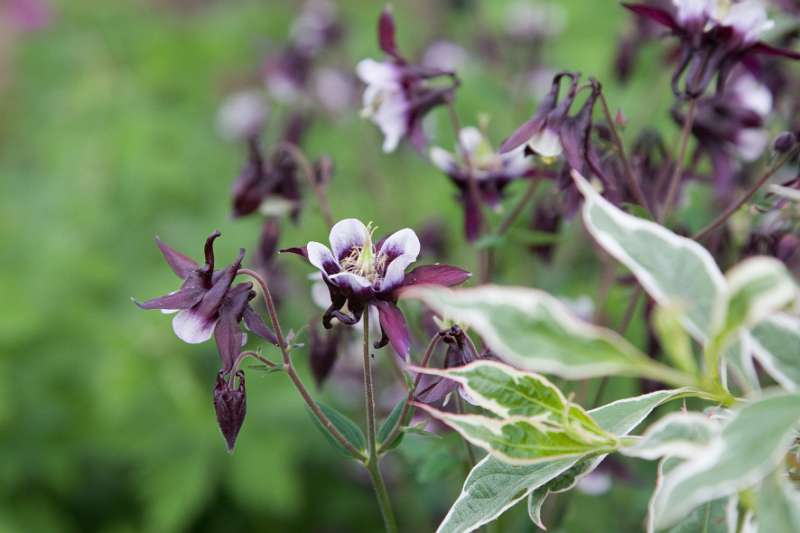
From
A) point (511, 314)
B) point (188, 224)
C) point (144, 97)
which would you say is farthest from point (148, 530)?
point (511, 314)

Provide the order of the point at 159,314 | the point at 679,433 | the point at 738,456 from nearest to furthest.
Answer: the point at 738,456
the point at 679,433
the point at 159,314

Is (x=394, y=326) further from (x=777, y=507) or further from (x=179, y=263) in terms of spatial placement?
(x=777, y=507)

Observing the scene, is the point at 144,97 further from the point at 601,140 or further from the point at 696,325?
the point at 696,325

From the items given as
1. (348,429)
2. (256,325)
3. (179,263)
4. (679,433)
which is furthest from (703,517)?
(179,263)

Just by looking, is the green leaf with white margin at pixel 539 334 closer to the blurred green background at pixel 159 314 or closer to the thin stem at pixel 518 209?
the thin stem at pixel 518 209

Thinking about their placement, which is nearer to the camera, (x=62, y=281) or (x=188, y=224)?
(x=62, y=281)

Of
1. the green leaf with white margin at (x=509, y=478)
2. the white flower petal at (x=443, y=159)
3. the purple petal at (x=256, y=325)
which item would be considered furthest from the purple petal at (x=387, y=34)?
the green leaf with white margin at (x=509, y=478)

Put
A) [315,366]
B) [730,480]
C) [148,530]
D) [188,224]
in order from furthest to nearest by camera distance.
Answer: [188,224]
[148,530]
[315,366]
[730,480]
